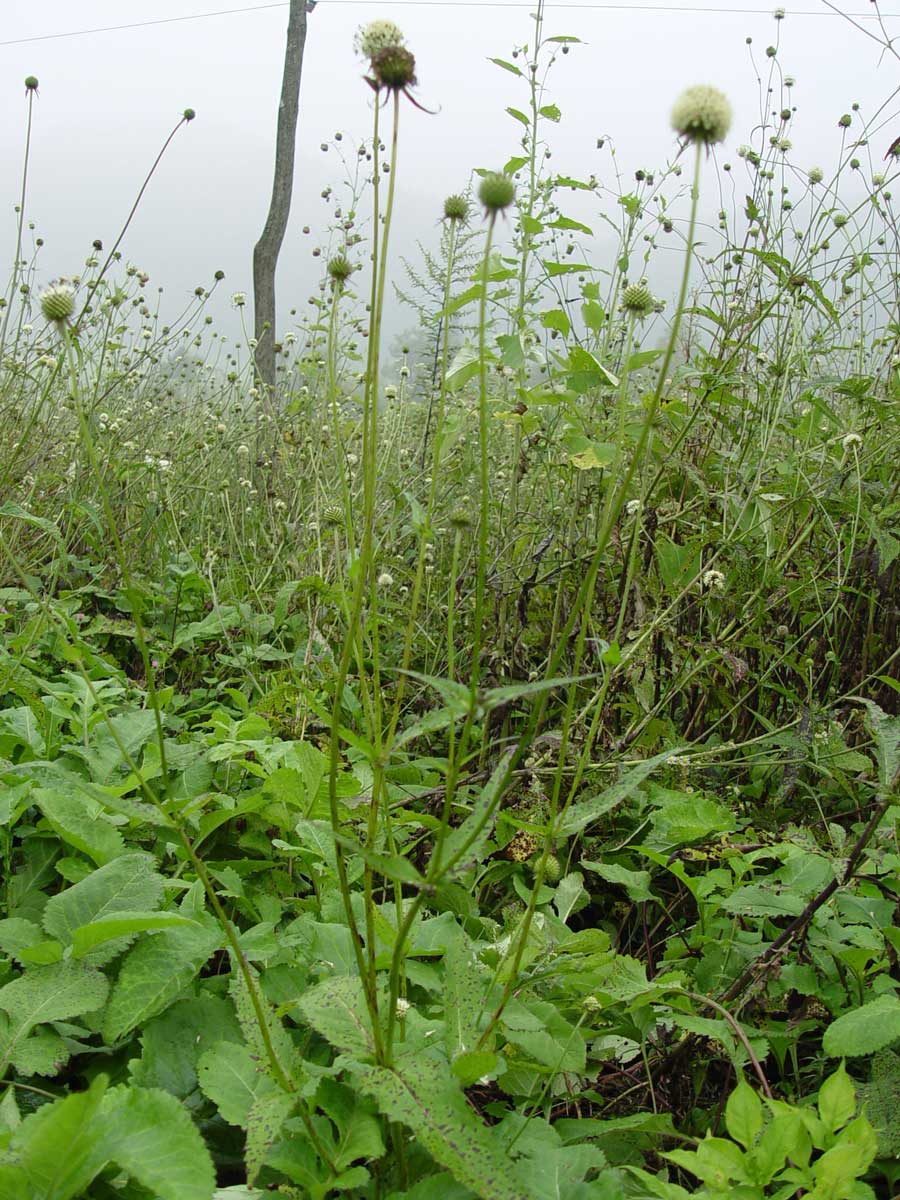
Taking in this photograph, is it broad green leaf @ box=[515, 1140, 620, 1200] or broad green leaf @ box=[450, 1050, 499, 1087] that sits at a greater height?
broad green leaf @ box=[450, 1050, 499, 1087]

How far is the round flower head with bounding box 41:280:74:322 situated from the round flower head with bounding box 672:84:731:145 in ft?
2.14

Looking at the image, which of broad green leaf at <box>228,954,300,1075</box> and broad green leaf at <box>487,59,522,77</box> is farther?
broad green leaf at <box>487,59,522,77</box>

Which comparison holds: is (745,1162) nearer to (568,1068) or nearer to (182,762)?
(568,1068)

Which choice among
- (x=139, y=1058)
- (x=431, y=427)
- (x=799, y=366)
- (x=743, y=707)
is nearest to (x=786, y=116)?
(x=799, y=366)

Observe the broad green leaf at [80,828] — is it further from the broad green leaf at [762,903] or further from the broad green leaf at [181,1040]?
the broad green leaf at [762,903]

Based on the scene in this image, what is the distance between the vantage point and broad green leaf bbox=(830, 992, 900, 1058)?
3.53 feet

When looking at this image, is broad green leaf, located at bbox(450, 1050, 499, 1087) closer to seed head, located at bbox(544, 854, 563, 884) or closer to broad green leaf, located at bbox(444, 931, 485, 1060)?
broad green leaf, located at bbox(444, 931, 485, 1060)

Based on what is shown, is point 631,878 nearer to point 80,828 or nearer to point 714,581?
point 714,581

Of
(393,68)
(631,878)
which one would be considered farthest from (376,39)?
(631,878)

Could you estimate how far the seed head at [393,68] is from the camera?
0.85m

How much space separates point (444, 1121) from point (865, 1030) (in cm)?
54

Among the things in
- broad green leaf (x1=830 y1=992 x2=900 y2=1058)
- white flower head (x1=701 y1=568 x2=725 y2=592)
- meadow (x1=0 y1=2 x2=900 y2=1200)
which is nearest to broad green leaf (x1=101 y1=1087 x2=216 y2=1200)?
meadow (x1=0 y1=2 x2=900 y2=1200)

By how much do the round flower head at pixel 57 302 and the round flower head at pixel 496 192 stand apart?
1.55 feet

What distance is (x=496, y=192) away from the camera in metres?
0.86
